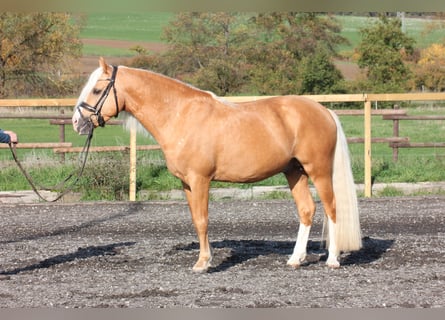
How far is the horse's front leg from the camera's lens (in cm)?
723

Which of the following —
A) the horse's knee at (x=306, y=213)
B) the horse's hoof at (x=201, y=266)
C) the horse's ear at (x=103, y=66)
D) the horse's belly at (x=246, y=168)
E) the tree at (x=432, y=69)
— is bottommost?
the tree at (x=432, y=69)

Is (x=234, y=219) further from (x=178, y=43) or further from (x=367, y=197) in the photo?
(x=178, y=43)

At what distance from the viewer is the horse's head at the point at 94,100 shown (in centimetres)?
724

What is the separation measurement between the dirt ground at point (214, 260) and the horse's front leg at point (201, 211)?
143 mm

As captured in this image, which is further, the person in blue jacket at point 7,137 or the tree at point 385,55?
the tree at point 385,55

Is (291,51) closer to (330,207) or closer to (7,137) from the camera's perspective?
(330,207)

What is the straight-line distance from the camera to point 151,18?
6688cm

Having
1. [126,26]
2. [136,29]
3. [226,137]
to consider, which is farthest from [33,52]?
[126,26]

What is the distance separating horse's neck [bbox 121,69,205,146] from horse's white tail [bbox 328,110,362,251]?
59.3 inches

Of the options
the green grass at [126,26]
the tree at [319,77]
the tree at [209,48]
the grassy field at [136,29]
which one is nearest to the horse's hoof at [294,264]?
the tree at [209,48]

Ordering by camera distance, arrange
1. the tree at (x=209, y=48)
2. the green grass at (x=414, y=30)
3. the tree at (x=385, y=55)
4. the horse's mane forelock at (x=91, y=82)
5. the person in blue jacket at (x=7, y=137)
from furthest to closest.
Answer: the green grass at (x=414, y=30), the tree at (x=385, y=55), the tree at (x=209, y=48), the horse's mane forelock at (x=91, y=82), the person in blue jacket at (x=7, y=137)

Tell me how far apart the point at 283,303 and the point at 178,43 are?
31.8m

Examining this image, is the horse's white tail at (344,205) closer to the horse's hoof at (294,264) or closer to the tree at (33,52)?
the horse's hoof at (294,264)

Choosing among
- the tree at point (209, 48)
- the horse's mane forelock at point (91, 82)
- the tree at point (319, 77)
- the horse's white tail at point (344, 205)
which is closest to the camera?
the horse's mane forelock at point (91, 82)
